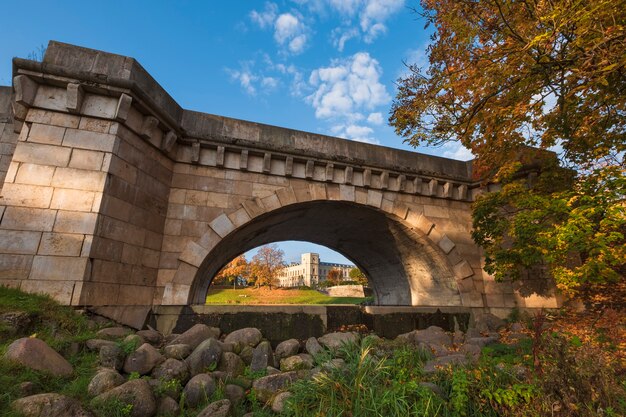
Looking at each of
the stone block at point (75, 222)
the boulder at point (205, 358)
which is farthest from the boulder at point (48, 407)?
the stone block at point (75, 222)

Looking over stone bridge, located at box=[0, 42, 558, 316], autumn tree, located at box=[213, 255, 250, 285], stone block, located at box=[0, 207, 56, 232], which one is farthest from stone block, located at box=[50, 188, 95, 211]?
autumn tree, located at box=[213, 255, 250, 285]

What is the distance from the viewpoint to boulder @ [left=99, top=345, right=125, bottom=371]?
3.81 metres

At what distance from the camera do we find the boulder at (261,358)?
4.46m

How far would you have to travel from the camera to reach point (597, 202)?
5551 millimetres

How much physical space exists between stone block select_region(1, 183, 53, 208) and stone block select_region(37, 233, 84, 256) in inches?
21.6

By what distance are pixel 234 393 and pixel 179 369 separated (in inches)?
30.1

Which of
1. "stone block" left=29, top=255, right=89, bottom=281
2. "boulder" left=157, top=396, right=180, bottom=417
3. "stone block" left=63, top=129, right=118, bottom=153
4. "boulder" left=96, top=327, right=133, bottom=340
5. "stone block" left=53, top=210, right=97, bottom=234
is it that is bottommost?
"boulder" left=157, top=396, right=180, bottom=417

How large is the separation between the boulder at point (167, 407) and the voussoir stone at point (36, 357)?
3.74 feet

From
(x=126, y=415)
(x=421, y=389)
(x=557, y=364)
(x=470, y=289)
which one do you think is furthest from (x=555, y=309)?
(x=126, y=415)

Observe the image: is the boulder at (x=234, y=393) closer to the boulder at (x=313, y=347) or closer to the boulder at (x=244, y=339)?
the boulder at (x=244, y=339)

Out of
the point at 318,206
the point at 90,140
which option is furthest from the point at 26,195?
the point at 318,206

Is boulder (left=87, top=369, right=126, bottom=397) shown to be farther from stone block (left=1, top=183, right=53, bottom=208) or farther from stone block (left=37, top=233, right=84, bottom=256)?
stone block (left=1, top=183, right=53, bottom=208)

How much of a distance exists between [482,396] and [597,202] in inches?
180

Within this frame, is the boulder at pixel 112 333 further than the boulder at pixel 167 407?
Yes
